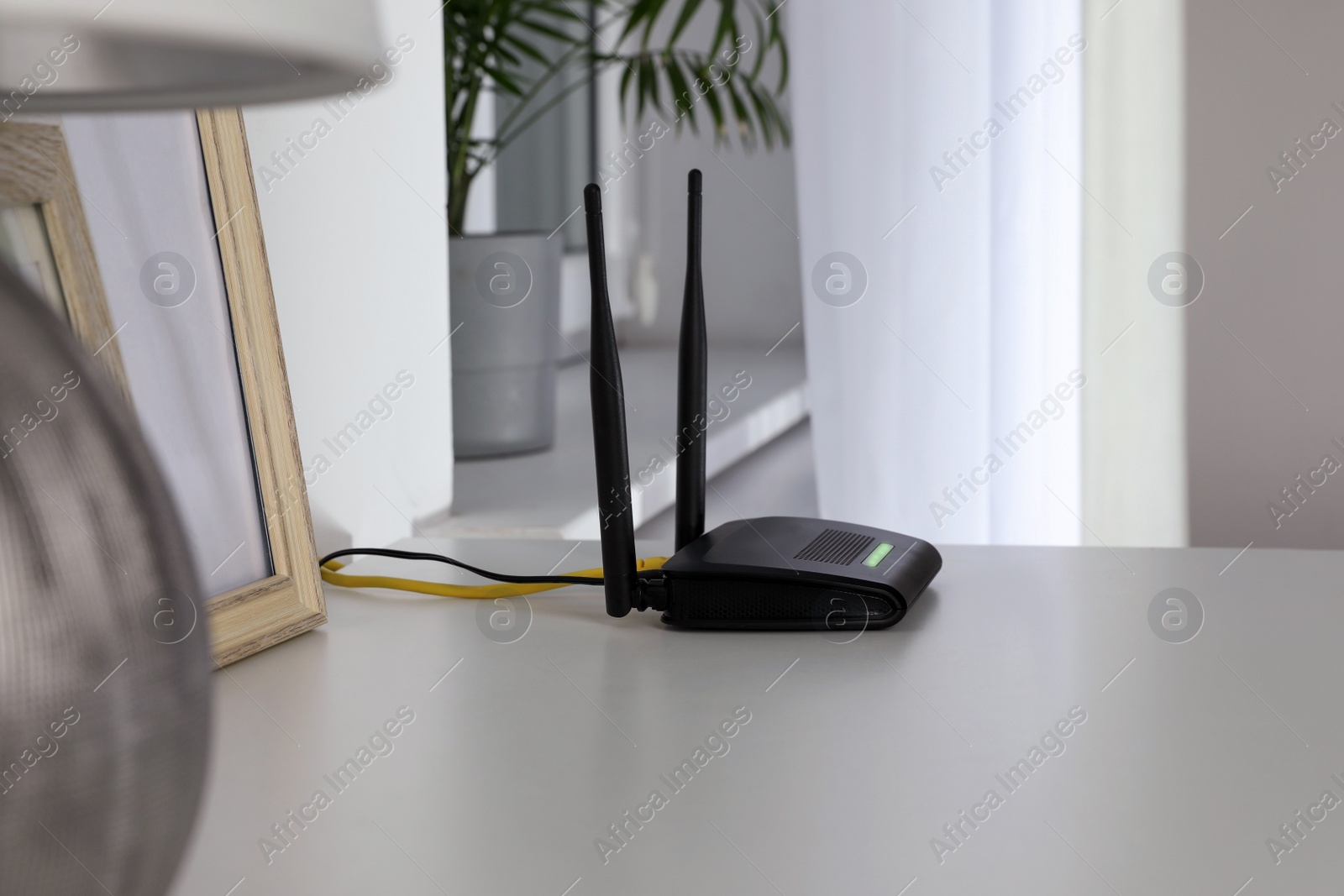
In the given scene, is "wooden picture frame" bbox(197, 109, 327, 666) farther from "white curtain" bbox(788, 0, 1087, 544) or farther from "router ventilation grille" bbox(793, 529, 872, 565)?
"white curtain" bbox(788, 0, 1087, 544)

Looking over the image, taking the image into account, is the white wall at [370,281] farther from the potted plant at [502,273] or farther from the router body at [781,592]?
the router body at [781,592]

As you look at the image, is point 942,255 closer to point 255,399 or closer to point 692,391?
point 692,391

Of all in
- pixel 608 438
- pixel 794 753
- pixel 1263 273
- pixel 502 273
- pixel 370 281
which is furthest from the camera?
pixel 1263 273

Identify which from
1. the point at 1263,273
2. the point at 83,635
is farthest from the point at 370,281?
the point at 1263,273

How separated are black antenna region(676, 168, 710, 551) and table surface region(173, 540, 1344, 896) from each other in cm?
9

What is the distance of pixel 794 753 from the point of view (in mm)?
489

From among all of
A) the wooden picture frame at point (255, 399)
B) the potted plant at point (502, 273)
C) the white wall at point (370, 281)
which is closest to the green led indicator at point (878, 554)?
the wooden picture frame at point (255, 399)

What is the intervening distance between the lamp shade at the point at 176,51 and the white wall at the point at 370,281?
0.59m

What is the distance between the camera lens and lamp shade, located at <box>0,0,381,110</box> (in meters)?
0.19

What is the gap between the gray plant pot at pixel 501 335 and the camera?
4.40ft

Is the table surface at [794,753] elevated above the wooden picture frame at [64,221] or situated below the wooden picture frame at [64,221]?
below

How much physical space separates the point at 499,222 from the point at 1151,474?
1628 millimetres

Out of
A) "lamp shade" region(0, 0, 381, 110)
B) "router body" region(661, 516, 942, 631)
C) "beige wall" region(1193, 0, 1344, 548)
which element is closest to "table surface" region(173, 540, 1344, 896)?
"router body" region(661, 516, 942, 631)

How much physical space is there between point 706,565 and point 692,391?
0.13m
